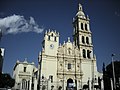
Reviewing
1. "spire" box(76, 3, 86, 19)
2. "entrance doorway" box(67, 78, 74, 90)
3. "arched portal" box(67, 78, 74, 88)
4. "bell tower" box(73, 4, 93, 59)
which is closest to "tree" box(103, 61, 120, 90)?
"bell tower" box(73, 4, 93, 59)

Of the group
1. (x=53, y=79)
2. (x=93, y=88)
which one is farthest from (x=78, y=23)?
(x=93, y=88)

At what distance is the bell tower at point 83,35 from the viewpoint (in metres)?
50.1

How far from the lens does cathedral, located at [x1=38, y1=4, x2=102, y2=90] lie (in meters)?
42.1

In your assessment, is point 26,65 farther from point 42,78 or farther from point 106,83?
point 106,83

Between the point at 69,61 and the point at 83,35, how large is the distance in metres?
10.1

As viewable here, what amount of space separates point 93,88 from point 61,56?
14.2 meters

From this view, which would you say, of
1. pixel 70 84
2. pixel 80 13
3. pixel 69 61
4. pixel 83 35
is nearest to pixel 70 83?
pixel 70 84

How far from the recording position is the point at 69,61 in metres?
47.1

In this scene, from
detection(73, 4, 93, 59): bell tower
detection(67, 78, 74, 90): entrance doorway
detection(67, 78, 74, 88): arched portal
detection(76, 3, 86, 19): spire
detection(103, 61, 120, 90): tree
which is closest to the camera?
detection(103, 61, 120, 90): tree

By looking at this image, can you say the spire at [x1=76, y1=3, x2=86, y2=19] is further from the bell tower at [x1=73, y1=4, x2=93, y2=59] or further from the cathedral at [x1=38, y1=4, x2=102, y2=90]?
the cathedral at [x1=38, y1=4, x2=102, y2=90]

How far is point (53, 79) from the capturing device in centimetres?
4234

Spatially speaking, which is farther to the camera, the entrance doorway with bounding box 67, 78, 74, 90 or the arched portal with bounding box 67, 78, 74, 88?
the arched portal with bounding box 67, 78, 74, 88

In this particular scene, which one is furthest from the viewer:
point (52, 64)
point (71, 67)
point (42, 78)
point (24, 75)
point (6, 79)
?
point (24, 75)

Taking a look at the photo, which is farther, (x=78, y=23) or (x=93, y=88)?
(x=78, y=23)
